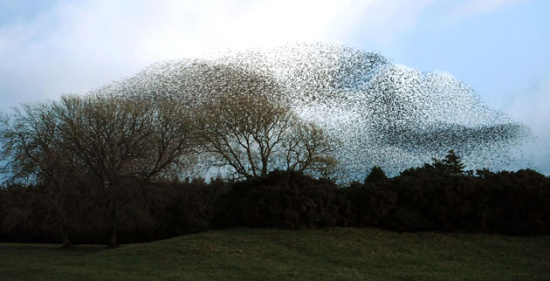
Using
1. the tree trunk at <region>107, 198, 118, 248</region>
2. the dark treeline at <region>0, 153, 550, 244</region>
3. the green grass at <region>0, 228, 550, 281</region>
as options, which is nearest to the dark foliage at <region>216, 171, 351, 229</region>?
the dark treeline at <region>0, 153, 550, 244</region>

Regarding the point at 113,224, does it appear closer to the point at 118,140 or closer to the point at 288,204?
the point at 118,140

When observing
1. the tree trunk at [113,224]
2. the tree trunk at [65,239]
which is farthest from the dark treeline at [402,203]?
the tree trunk at [65,239]

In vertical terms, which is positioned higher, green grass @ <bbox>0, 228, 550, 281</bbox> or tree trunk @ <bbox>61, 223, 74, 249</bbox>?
tree trunk @ <bbox>61, 223, 74, 249</bbox>

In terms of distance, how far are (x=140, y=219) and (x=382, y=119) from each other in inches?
805

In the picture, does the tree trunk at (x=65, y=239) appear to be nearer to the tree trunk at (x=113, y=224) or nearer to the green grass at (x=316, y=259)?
the tree trunk at (x=113, y=224)

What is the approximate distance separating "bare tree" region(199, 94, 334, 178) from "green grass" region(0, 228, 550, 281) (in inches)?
772

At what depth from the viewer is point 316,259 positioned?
55.2 ft

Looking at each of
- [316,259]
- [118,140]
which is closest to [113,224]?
Answer: [118,140]

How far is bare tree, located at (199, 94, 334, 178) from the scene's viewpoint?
129 feet

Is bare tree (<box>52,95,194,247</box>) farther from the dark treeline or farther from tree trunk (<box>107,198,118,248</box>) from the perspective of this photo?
the dark treeline

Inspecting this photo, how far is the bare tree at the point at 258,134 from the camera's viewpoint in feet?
129

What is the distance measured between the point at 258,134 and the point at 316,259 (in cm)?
2328

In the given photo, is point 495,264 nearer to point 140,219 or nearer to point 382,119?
point 140,219

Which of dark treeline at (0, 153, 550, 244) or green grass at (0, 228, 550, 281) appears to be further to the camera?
dark treeline at (0, 153, 550, 244)
